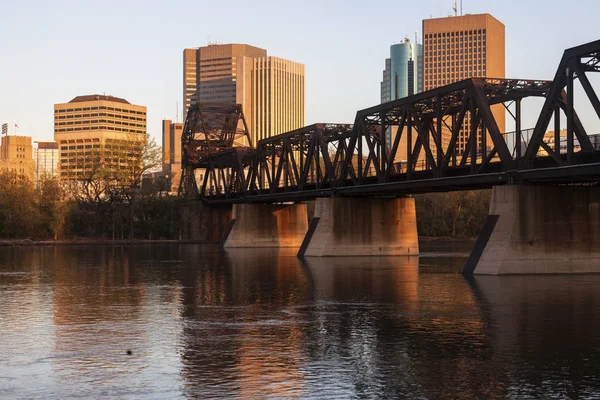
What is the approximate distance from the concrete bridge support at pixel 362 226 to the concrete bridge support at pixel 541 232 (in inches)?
1104

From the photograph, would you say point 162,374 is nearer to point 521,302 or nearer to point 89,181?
point 521,302

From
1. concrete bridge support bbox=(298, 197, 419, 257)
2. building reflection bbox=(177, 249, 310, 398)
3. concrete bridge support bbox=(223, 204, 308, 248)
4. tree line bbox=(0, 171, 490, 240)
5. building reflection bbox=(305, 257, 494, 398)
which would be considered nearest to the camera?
building reflection bbox=(177, 249, 310, 398)

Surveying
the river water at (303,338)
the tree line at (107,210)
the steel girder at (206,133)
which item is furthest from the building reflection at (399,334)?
the steel girder at (206,133)

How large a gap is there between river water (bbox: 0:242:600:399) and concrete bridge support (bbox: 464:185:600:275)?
92.9 inches

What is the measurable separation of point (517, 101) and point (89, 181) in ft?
287

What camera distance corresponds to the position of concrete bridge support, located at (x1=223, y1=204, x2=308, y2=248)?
11562 centimetres

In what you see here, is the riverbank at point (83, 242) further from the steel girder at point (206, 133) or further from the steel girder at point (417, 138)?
the steel girder at point (417, 138)

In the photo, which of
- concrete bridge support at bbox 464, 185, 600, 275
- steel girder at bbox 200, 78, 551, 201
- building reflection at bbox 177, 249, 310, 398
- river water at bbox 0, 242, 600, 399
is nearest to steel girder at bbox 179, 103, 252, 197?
steel girder at bbox 200, 78, 551, 201

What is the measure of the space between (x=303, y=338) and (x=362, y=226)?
56294 millimetres

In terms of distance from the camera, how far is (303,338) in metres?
29.0

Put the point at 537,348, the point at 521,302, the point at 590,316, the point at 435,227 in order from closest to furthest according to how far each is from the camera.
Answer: the point at 537,348 → the point at 590,316 → the point at 521,302 → the point at 435,227

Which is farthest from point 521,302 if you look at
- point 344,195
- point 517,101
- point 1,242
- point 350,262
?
point 1,242

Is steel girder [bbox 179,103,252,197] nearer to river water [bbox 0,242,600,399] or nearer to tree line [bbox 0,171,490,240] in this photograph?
tree line [bbox 0,171,490,240]

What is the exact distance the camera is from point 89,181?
136500 millimetres
